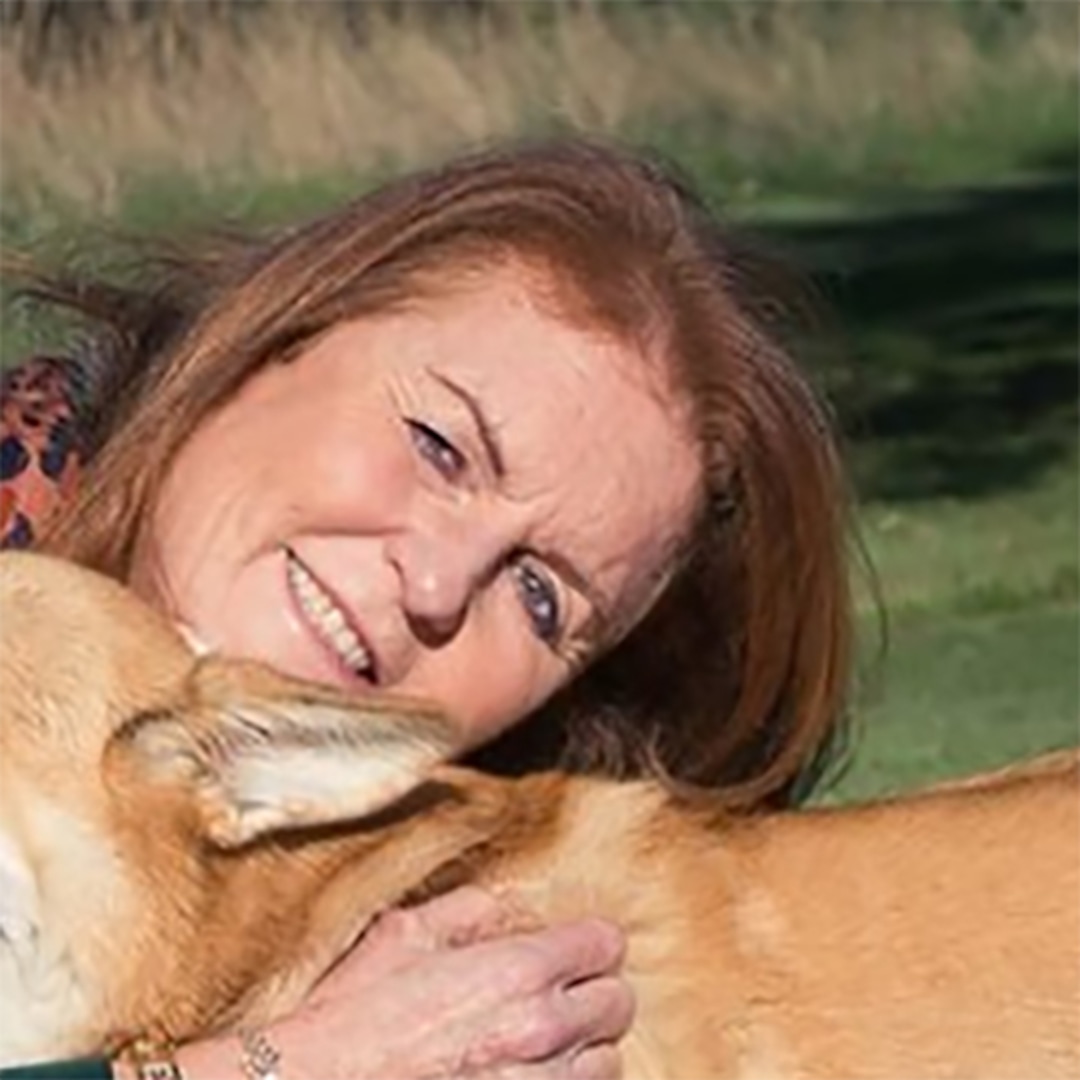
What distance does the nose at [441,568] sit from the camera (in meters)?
3.11

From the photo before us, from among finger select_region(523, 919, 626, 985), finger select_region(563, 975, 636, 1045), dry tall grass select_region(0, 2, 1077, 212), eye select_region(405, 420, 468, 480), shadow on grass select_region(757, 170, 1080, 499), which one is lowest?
shadow on grass select_region(757, 170, 1080, 499)

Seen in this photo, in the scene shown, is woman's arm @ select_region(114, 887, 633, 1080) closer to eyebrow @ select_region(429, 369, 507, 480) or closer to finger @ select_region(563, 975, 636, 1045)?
finger @ select_region(563, 975, 636, 1045)

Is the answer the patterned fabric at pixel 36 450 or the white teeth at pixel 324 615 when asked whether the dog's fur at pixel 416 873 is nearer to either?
the white teeth at pixel 324 615

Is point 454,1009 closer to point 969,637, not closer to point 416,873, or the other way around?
point 416,873

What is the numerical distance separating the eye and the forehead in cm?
4

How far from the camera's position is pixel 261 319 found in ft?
10.9

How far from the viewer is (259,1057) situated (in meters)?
3.00

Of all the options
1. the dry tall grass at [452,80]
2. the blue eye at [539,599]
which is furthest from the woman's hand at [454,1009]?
the dry tall grass at [452,80]

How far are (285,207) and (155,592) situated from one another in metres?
3.08

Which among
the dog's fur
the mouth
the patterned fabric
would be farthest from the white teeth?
the patterned fabric

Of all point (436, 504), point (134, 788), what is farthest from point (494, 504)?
point (134, 788)

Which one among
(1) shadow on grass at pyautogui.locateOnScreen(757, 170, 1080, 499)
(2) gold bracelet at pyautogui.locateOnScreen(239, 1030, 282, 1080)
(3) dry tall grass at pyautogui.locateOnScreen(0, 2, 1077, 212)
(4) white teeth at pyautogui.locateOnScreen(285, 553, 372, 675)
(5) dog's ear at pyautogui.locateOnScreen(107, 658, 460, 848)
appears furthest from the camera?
(3) dry tall grass at pyautogui.locateOnScreen(0, 2, 1077, 212)

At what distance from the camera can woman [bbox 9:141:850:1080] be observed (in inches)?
121

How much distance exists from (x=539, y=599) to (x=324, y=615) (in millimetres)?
234
